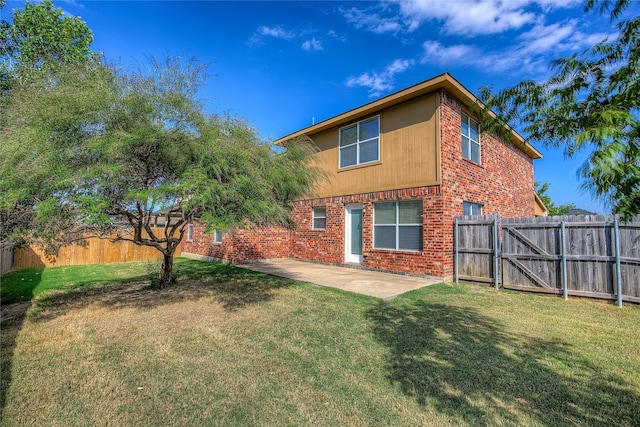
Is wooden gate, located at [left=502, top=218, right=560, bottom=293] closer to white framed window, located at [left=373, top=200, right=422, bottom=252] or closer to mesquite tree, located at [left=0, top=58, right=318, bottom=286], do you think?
white framed window, located at [left=373, top=200, right=422, bottom=252]

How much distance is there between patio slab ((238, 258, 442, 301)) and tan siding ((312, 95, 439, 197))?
2583 mm

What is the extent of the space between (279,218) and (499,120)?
3.83 m

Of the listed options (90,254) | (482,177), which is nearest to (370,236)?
(482,177)

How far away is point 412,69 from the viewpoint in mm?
10859

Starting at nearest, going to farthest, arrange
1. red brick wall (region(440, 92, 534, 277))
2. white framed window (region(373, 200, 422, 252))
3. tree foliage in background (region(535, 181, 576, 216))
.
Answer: red brick wall (region(440, 92, 534, 277)), white framed window (region(373, 200, 422, 252)), tree foliage in background (region(535, 181, 576, 216))

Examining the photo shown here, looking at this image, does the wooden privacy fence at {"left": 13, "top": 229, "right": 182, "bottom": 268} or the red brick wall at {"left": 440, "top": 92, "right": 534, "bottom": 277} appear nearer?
the red brick wall at {"left": 440, "top": 92, "right": 534, "bottom": 277}

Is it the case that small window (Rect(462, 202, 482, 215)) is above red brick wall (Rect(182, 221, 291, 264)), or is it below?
above

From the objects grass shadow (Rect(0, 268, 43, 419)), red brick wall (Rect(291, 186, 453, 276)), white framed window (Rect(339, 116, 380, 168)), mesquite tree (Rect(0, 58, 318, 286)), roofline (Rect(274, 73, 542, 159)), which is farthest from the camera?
white framed window (Rect(339, 116, 380, 168))

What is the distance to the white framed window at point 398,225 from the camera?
30.9ft

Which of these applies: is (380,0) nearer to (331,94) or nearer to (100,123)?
(331,94)

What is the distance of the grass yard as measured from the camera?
8.44 ft

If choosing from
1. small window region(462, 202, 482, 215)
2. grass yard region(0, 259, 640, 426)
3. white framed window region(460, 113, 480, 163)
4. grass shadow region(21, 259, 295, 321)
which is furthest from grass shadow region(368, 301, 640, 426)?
white framed window region(460, 113, 480, 163)

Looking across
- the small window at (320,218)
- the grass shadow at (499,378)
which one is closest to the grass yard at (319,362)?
the grass shadow at (499,378)

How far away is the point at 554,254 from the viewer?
23.4 ft
